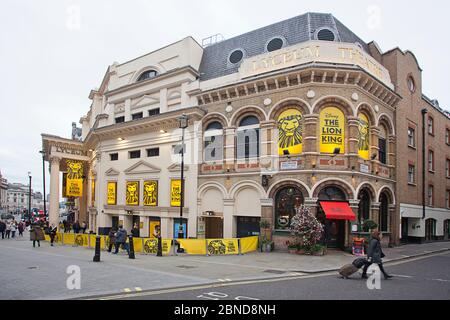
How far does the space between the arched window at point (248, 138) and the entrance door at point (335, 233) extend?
6.17 m

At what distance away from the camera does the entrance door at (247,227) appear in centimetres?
2250

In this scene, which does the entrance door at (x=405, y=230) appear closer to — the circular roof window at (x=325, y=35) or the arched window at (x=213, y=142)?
the circular roof window at (x=325, y=35)

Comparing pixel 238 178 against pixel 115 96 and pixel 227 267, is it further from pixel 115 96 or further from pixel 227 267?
pixel 115 96

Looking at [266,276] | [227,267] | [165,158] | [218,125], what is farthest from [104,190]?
[266,276]

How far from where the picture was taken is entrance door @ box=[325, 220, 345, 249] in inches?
822

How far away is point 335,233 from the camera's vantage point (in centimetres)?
2103

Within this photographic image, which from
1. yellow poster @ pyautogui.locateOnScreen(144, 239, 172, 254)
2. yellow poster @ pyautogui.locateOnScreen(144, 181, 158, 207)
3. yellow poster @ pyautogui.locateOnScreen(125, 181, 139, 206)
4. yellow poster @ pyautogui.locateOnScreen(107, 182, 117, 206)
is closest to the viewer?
yellow poster @ pyautogui.locateOnScreen(144, 239, 172, 254)

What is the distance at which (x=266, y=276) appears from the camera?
12531 mm

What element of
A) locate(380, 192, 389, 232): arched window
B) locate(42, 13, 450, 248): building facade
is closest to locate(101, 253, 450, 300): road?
locate(42, 13, 450, 248): building facade

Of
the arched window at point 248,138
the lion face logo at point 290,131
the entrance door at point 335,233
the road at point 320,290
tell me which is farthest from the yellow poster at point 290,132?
the road at point 320,290

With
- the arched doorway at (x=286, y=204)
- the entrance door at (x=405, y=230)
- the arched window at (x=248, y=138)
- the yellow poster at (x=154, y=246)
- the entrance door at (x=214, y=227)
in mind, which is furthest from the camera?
the entrance door at (x=405, y=230)

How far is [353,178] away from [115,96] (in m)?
21.7

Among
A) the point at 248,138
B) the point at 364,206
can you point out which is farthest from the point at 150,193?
the point at 364,206

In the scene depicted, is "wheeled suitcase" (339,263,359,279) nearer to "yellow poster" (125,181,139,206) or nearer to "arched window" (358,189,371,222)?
"arched window" (358,189,371,222)
